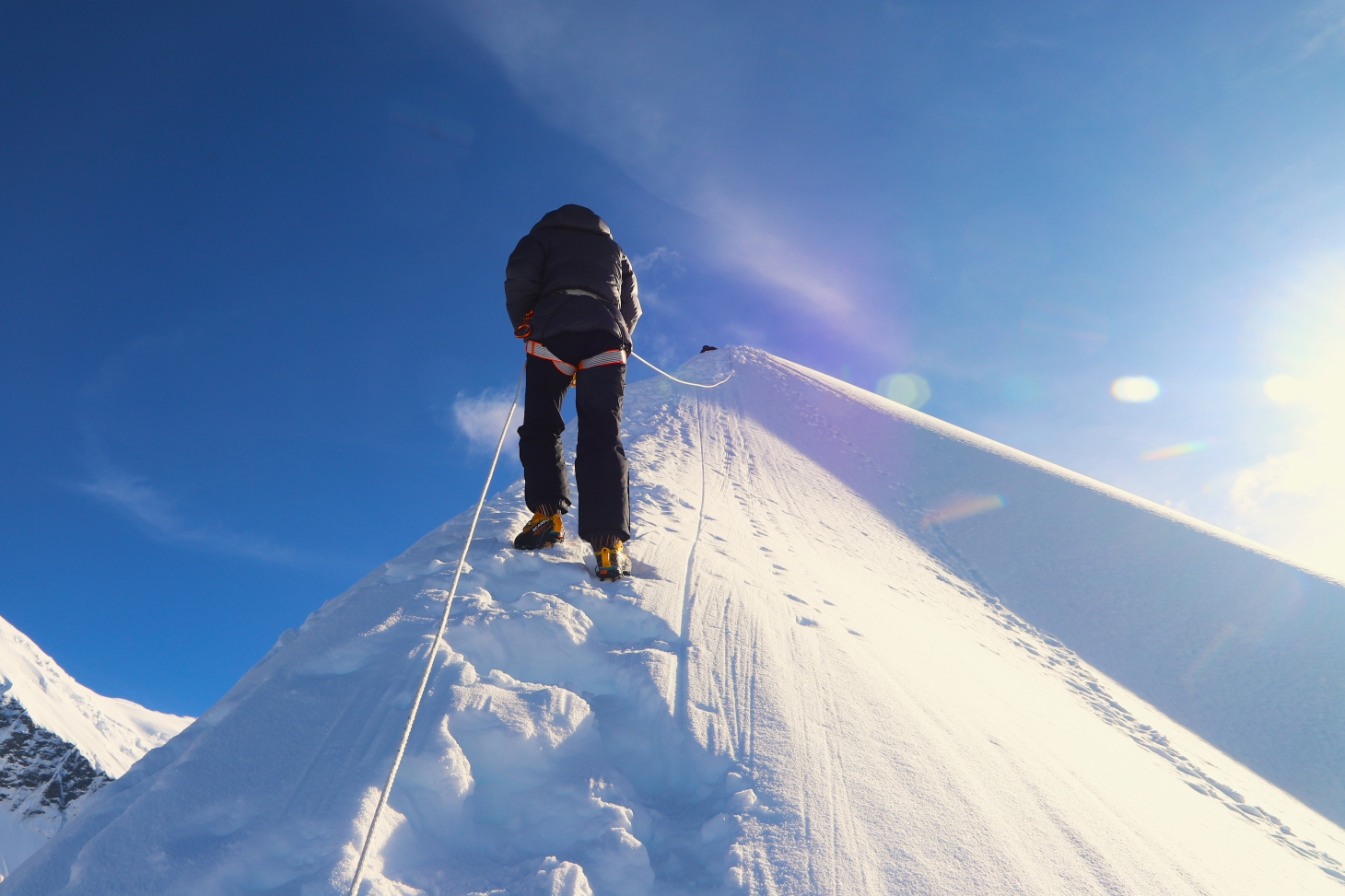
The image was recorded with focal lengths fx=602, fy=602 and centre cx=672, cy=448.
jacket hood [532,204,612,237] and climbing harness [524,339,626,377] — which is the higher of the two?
jacket hood [532,204,612,237]

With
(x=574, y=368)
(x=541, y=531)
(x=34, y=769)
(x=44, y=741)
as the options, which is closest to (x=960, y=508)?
(x=574, y=368)

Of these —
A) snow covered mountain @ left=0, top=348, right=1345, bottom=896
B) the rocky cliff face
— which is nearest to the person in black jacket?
snow covered mountain @ left=0, top=348, right=1345, bottom=896

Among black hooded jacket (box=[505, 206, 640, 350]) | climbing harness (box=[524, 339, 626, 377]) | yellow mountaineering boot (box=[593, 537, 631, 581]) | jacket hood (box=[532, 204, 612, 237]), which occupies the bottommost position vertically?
yellow mountaineering boot (box=[593, 537, 631, 581])

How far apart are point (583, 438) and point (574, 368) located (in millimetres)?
476

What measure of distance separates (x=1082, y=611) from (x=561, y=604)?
15.6ft

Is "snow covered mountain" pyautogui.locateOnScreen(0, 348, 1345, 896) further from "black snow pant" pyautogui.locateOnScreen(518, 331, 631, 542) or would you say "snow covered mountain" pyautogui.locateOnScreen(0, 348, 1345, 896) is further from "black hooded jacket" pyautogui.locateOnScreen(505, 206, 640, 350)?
"black hooded jacket" pyautogui.locateOnScreen(505, 206, 640, 350)

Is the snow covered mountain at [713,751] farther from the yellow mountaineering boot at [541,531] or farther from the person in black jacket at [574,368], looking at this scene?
the person in black jacket at [574,368]

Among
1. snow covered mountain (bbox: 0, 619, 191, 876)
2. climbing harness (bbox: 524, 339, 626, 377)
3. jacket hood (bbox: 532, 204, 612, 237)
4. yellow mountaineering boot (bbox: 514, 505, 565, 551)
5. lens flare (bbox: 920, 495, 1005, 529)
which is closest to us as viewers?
yellow mountaineering boot (bbox: 514, 505, 565, 551)

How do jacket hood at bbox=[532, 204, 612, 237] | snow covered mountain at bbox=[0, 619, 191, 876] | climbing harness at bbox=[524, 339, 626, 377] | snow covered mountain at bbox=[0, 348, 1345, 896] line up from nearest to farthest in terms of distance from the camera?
1. snow covered mountain at bbox=[0, 348, 1345, 896]
2. climbing harness at bbox=[524, 339, 626, 377]
3. jacket hood at bbox=[532, 204, 612, 237]
4. snow covered mountain at bbox=[0, 619, 191, 876]

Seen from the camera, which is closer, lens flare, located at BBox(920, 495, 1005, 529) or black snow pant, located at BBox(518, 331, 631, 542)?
black snow pant, located at BBox(518, 331, 631, 542)

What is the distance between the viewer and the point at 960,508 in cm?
715

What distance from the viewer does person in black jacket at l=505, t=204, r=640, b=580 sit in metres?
2.99

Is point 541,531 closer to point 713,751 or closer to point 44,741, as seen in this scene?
point 713,751

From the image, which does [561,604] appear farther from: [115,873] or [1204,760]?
[1204,760]
